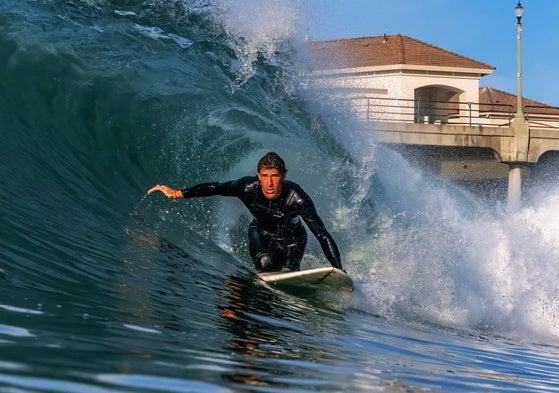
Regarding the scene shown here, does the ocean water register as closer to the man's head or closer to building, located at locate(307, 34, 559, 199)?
the man's head

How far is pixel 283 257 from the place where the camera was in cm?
666

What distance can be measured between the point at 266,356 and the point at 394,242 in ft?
17.7

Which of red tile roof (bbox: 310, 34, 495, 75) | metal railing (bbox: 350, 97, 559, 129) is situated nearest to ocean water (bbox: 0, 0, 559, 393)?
metal railing (bbox: 350, 97, 559, 129)

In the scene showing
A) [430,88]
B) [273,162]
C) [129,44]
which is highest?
[430,88]

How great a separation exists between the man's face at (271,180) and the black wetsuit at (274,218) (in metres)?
0.19

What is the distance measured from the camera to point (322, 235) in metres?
6.29

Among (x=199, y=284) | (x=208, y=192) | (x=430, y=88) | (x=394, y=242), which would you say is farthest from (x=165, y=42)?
(x=430, y=88)

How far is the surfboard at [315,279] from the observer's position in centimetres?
610

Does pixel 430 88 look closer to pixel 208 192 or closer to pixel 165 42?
pixel 165 42

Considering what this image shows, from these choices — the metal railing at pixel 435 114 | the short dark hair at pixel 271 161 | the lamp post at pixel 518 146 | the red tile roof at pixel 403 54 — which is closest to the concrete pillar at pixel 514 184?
the lamp post at pixel 518 146

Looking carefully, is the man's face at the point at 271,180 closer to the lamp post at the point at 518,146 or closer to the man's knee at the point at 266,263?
the man's knee at the point at 266,263

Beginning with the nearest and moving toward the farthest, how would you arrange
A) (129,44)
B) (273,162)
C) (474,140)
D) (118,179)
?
(273,162) → (118,179) → (129,44) → (474,140)

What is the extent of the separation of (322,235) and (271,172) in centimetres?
59

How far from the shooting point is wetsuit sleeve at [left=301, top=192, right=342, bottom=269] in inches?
246
